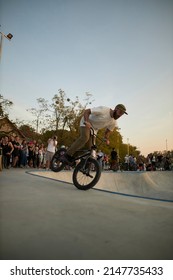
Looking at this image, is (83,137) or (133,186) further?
(133,186)

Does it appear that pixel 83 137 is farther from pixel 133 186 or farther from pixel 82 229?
pixel 133 186

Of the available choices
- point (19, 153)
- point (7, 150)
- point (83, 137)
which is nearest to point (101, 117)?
point (83, 137)

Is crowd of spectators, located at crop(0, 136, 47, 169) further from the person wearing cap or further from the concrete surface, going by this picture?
the concrete surface

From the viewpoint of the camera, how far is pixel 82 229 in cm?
179

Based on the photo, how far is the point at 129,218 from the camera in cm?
217

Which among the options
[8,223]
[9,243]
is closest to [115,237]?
[9,243]

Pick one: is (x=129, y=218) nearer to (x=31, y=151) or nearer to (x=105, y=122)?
(x=105, y=122)

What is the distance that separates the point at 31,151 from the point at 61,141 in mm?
17024

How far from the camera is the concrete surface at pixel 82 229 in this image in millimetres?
1370

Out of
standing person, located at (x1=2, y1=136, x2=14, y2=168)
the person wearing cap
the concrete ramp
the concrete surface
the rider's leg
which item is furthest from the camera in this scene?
the concrete ramp

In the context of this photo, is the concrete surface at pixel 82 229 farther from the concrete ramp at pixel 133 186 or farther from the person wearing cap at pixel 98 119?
the concrete ramp at pixel 133 186

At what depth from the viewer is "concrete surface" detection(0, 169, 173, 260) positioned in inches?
53.9

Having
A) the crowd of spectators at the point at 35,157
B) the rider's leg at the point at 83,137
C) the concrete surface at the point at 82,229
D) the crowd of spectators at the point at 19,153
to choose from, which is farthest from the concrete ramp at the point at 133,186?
the concrete surface at the point at 82,229

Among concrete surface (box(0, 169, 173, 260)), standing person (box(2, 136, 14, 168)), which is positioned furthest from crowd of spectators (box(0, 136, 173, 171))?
concrete surface (box(0, 169, 173, 260))
